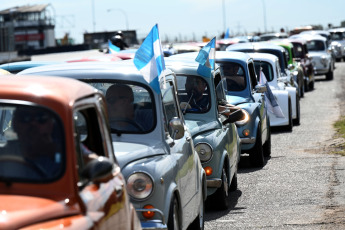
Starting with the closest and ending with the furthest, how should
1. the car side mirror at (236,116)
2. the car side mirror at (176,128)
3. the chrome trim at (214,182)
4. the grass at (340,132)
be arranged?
the car side mirror at (176,128)
the chrome trim at (214,182)
the car side mirror at (236,116)
the grass at (340,132)

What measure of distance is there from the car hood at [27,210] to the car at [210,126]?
5.67 metres

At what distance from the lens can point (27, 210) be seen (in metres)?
4.47

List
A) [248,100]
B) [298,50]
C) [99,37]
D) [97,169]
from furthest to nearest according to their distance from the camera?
1. [99,37]
2. [298,50]
3. [248,100]
4. [97,169]

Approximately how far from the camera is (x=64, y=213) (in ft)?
15.4

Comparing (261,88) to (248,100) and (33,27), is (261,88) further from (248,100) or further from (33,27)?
(33,27)

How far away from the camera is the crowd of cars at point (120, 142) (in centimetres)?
483

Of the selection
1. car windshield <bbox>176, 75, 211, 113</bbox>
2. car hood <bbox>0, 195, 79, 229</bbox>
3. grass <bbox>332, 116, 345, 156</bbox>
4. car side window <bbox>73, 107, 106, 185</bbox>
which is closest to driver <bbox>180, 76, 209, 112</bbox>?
car windshield <bbox>176, 75, 211, 113</bbox>

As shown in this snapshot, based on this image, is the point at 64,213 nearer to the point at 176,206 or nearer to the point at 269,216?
the point at 176,206

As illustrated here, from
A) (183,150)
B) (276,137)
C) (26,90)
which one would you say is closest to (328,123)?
(276,137)

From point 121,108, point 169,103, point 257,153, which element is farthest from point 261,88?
point 121,108

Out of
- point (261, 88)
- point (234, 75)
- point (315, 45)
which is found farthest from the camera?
point (315, 45)

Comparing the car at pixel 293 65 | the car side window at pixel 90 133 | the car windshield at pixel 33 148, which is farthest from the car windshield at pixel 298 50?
the car windshield at pixel 33 148

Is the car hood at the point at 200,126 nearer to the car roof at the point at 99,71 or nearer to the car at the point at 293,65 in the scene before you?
the car roof at the point at 99,71

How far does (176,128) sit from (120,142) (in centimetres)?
48
